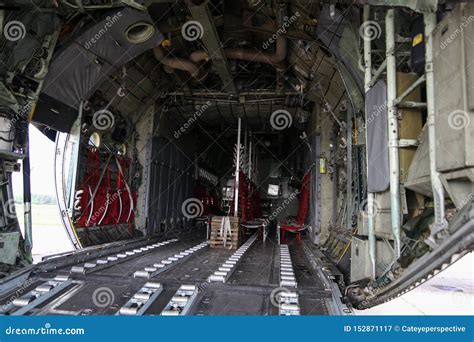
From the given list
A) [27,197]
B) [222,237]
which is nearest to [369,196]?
[222,237]

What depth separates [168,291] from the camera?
3648 millimetres

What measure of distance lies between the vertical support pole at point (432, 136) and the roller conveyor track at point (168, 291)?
1.31 m

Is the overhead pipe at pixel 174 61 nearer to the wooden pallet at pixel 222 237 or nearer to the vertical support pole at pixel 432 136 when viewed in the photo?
the wooden pallet at pixel 222 237

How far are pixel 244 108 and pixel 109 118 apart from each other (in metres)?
4.24

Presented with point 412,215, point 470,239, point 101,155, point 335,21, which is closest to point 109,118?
point 101,155

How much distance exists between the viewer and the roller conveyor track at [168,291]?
10.1 ft

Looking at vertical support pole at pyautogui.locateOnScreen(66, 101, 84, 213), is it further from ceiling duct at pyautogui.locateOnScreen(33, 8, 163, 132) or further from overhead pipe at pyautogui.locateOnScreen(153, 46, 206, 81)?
overhead pipe at pyautogui.locateOnScreen(153, 46, 206, 81)

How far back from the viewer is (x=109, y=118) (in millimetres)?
7312

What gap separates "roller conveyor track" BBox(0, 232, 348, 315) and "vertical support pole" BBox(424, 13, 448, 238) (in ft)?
4.30

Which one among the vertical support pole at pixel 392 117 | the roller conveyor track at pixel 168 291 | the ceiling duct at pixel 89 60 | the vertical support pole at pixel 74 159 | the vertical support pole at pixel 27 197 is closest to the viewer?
the roller conveyor track at pixel 168 291

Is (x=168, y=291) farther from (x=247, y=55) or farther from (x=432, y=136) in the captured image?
(x=247, y=55)

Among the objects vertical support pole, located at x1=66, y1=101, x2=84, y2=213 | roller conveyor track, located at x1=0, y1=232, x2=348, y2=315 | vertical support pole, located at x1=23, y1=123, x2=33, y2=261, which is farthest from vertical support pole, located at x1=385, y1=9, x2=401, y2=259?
vertical support pole, located at x1=66, y1=101, x2=84, y2=213

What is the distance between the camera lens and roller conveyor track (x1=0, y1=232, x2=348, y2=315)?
121 inches

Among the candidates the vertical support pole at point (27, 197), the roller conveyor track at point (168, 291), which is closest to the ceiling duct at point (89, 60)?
the vertical support pole at point (27, 197)
